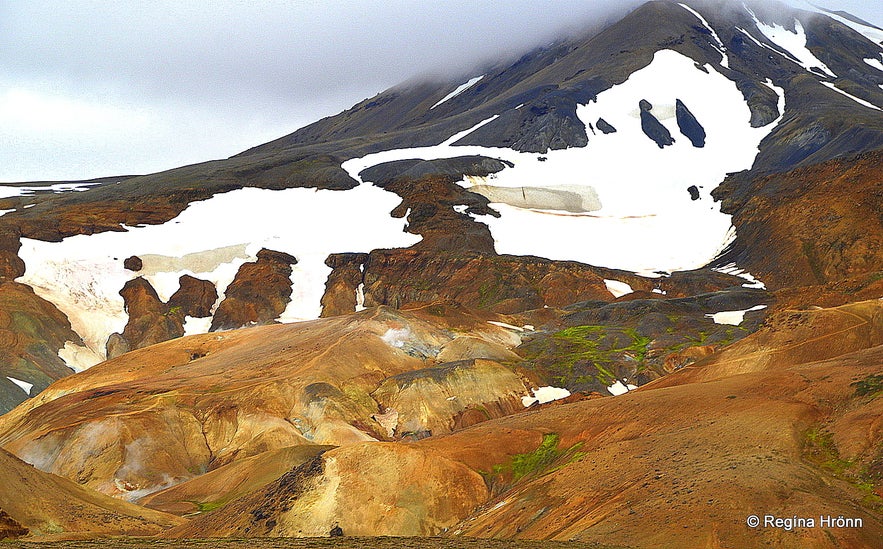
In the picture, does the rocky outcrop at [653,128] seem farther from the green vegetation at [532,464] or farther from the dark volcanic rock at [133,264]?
the green vegetation at [532,464]

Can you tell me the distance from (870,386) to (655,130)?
117 metres

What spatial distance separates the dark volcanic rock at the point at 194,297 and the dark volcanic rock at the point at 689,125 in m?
76.1

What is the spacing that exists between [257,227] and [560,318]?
1882 inches

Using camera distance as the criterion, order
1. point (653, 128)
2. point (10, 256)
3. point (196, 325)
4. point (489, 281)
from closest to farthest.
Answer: point (489, 281) < point (196, 325) < point (10, 256) < point (653, 128)

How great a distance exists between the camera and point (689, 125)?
141750 millimetres

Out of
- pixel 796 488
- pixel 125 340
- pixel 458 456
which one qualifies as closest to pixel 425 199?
pixel 125 340

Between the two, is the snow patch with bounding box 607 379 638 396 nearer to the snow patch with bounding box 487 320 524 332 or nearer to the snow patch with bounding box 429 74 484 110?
the snow patch with bounding box 487 320 524 332

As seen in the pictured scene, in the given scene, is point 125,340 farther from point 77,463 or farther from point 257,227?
point 77,463

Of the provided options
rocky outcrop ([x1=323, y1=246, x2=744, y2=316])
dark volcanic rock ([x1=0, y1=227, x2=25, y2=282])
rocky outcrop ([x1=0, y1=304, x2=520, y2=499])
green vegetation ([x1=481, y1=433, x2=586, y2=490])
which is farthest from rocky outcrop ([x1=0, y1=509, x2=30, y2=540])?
dark volcanic rock ([x1=0, y1=227, x2=25, y2=282])

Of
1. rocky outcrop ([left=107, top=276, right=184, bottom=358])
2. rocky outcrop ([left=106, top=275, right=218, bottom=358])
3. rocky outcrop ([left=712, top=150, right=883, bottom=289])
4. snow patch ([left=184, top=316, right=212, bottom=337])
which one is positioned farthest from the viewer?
snow patch ([left=184, top=316, right=212, bottom=337])

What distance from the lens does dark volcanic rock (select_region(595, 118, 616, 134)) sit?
138625 millimetres

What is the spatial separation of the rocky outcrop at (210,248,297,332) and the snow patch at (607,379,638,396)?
47.6m

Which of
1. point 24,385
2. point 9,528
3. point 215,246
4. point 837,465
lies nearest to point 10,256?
point 215,246

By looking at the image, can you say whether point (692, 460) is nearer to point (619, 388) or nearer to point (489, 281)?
point (619, 388)
